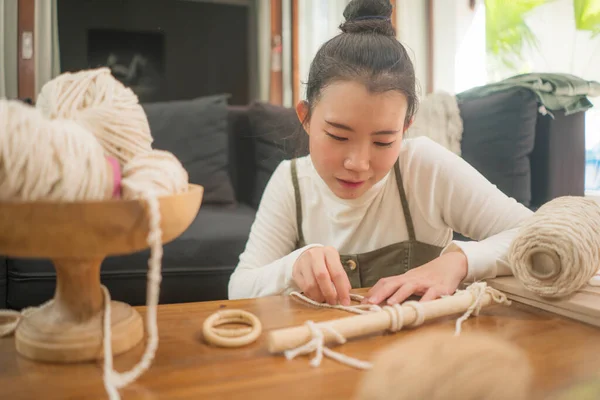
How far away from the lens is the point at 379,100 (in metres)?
0.79

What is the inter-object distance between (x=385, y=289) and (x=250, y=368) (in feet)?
0.88

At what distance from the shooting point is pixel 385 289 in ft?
2.26

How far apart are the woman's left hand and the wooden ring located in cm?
17

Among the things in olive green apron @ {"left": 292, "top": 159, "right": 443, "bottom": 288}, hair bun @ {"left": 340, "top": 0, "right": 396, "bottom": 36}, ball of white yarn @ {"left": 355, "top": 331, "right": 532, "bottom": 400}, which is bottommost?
olive green apron @ {"left": 292, "top": 159, "right": 443, "bottom": 288}

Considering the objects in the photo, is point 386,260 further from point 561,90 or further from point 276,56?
point 276,56

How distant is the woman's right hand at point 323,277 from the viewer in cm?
67

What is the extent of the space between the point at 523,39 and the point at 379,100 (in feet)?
8.04

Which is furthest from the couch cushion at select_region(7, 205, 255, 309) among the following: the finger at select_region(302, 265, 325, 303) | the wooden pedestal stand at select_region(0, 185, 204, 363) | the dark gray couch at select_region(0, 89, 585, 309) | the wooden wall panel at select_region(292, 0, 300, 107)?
the wooden wall panel at select_region(292, 0, 300, 107)

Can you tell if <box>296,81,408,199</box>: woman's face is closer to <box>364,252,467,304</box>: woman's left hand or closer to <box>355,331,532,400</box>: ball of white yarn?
<box>364,252,467,304</box>: woman's left hand

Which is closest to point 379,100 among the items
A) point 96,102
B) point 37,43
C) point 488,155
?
point 96,102

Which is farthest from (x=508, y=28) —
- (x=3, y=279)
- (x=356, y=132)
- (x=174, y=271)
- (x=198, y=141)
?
(x=3, y=279)

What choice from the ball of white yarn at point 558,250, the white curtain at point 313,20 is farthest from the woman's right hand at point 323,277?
the white curtain at point 313,20

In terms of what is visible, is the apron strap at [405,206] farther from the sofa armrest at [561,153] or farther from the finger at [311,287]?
the sofa armrest at [561,153]

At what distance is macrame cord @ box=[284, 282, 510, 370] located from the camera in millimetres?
495
